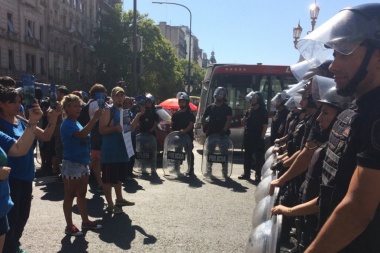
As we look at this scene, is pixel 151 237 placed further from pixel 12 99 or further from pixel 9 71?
pixel 9 71

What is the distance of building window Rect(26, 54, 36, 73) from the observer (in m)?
41.1

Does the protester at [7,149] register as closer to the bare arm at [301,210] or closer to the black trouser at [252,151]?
the bare arm at [301,210]

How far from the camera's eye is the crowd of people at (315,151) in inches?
57.7

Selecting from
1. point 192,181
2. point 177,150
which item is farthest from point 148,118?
point 192,181

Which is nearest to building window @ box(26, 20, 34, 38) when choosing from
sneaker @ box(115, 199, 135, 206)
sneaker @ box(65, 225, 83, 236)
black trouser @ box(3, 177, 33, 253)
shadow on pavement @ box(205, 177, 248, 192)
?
shadow on pavement @ box(205, 177, 248, 192)

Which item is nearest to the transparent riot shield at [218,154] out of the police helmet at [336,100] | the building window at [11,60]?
the police helmet at [336,100]

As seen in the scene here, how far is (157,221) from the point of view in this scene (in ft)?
16.7

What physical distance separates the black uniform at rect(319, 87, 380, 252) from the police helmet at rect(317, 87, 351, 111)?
0.97 metres

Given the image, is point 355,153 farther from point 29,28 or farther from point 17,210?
point 29,28

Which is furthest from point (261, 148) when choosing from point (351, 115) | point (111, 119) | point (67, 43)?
point (67, 43)

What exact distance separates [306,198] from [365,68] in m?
1.53

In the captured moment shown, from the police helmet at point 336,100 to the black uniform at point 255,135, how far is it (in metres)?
5.08

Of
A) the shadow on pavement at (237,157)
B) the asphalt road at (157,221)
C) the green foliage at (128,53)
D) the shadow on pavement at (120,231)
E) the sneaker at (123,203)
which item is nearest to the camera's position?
the asphalt road at (157,221)

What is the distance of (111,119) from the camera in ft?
17.0
